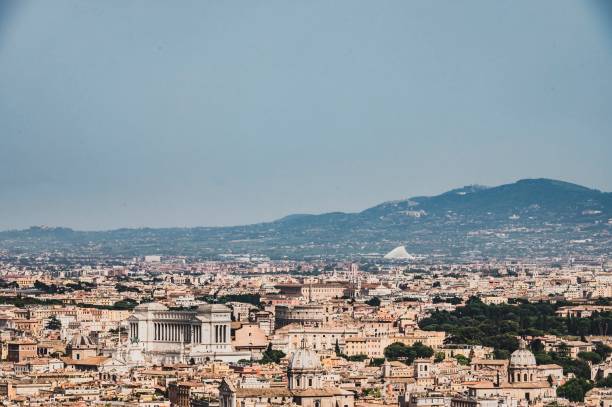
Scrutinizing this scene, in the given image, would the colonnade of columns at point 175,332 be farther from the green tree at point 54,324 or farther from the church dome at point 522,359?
the church dome at point 522,359

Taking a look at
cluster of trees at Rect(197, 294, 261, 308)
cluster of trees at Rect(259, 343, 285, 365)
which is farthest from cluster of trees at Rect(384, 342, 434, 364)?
cluster of trees at Rect(197, 294, 261, 308)

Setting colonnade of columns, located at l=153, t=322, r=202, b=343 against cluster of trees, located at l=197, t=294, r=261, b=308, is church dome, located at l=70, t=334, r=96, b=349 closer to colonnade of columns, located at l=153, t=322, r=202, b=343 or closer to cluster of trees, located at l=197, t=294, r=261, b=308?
colonnade of columns, located at l=153, t=322, r=202, b=343

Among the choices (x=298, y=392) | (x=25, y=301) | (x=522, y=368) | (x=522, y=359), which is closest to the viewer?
(x=298, y=392)

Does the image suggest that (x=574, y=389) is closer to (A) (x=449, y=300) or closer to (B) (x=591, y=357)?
(B) (x=591, y=357)

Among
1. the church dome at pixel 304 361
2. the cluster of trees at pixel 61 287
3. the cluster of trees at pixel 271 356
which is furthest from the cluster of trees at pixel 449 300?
the church dome at pixel 304 361

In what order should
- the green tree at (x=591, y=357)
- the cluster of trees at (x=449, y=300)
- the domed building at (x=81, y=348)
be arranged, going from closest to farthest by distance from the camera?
the green tree at (x=591, y=357) < the domed building at (x=81, y=348) < the cluster of trees at (x=449, y=300)

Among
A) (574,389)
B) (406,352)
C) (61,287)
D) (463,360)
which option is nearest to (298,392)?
(574,389)
